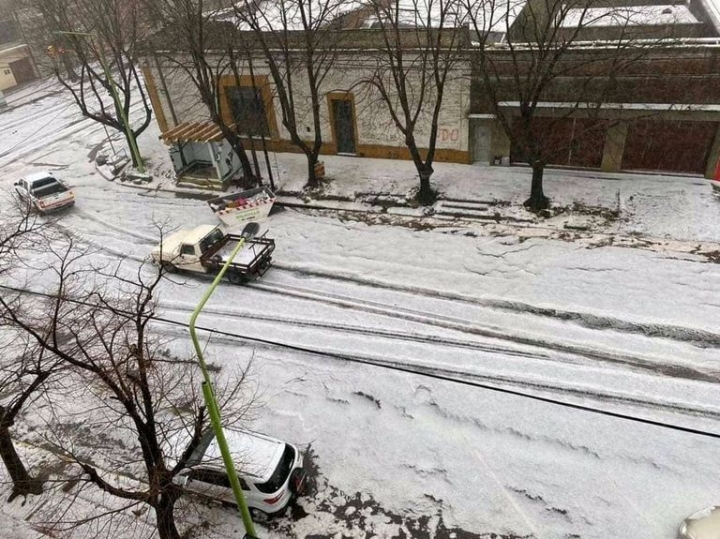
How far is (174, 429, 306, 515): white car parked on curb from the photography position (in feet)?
37.4

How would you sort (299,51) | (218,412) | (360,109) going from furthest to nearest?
1. (360,109)
2. (299,51)
3. (218,412)

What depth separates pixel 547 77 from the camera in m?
17.8

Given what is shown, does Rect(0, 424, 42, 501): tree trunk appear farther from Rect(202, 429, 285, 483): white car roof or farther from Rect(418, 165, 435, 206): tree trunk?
Rect(418, 165, 435, 206): tree trunk

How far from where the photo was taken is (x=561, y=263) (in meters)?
17.8

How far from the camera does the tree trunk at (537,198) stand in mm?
20263

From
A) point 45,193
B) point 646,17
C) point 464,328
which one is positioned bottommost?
point 464,328

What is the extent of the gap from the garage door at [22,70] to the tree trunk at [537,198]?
47288 millimetres

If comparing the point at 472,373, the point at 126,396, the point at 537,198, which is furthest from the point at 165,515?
the point at 537,198

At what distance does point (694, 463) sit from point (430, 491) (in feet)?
19.6

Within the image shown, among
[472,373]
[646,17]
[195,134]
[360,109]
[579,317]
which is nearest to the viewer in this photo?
[472,373]

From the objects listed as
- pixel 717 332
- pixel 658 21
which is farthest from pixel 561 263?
pixel 658 21

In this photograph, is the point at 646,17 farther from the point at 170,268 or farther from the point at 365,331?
the point at 170,268

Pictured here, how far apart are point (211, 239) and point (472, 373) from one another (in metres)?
10.9

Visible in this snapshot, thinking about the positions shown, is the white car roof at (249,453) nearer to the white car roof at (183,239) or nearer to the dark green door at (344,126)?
the white car roof at (183,239)
